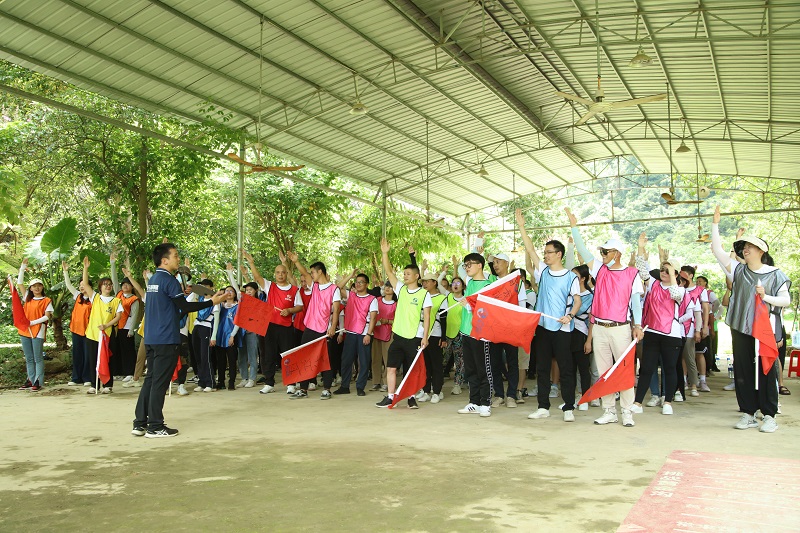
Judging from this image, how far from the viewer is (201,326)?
8695 mm

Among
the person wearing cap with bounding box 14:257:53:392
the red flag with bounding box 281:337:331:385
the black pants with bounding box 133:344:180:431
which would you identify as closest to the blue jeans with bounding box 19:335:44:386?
the person wearing cap with bounding box 14:257:53:392

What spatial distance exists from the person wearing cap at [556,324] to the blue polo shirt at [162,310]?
319cm

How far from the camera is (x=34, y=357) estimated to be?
8969mm

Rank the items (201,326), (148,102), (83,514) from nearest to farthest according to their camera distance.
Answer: (83,514)
(201,326)
(148,102)

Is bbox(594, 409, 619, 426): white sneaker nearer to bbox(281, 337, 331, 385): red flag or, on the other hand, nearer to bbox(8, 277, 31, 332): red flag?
bbox(281, 337, 331, 385): red flag

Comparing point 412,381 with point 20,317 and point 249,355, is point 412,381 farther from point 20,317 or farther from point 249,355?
point 20,317

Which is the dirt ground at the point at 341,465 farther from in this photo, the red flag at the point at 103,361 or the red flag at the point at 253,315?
the red flag at the point at 253,315

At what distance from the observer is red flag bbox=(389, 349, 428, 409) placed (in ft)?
23.3

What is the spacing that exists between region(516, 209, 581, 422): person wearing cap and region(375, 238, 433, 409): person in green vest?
119 centimetres

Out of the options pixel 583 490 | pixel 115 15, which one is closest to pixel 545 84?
pixel 115 15

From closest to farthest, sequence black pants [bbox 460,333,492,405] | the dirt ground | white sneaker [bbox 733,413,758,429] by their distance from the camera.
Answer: the dirt ground
white sneaker [bbox 733,413,758,429]
black pants [bbox 460,333,492,405]

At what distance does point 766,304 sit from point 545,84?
1157 cm

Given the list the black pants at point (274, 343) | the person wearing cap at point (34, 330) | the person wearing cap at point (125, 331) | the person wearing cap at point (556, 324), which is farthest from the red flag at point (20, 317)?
the person wearing cap at point (556, 324)

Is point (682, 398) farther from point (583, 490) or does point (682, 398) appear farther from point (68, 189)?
point (68, 189)
